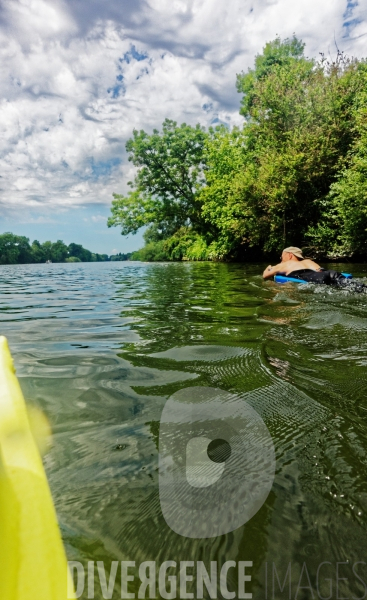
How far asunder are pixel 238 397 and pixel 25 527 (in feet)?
4.42

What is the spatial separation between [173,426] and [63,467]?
507mm

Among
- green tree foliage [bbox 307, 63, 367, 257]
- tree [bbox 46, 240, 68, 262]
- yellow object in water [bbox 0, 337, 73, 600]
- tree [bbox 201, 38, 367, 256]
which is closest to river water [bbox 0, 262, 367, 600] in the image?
yellow object in water [bbox 0, 337, 73, 600]

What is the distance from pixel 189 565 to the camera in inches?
33.9

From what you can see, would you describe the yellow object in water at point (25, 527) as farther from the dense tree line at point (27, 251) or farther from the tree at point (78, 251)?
the tree at point (78, 251)

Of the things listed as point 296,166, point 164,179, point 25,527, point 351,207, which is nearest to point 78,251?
point 164,179

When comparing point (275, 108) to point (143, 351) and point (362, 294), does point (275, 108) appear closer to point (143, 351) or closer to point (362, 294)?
point (362, 294)

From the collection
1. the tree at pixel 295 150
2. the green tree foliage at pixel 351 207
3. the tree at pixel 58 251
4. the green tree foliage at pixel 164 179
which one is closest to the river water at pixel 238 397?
the green tree foliage at pixel 351 207

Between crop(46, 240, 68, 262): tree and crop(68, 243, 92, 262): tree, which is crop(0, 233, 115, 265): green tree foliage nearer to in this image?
crop(46, 240, 68, 262): tree

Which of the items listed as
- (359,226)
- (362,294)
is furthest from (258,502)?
(359,226)

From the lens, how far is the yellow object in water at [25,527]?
60cm

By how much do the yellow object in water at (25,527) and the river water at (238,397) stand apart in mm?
229

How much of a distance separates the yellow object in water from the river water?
229 millimetres

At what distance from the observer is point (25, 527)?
2.25 ft

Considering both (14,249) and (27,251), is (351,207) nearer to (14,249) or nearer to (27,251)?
(14,249)
